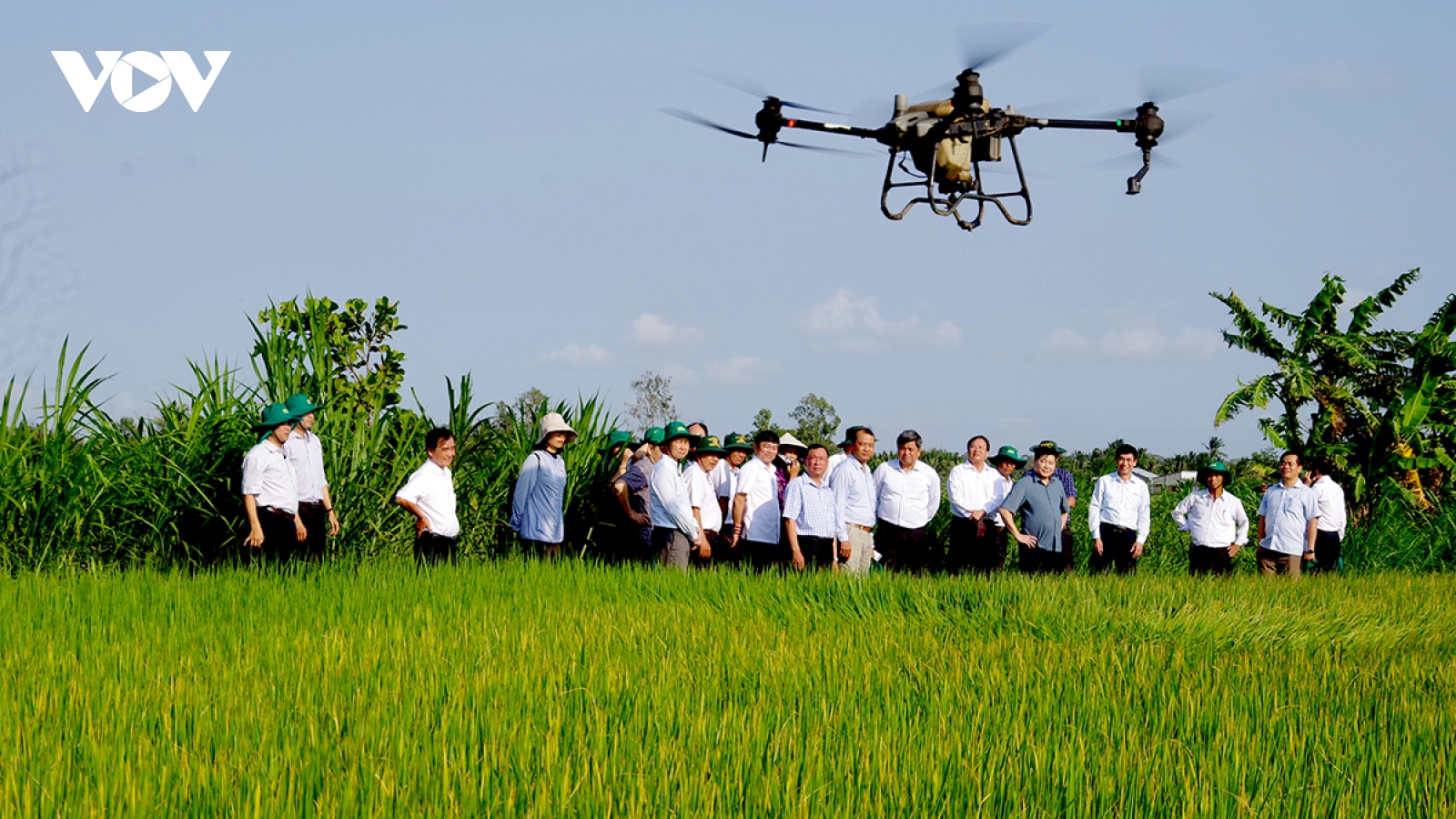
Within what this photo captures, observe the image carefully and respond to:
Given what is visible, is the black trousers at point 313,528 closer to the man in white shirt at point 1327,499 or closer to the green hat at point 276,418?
the green hat at point 276,418

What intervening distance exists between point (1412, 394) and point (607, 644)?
1598 centimetres

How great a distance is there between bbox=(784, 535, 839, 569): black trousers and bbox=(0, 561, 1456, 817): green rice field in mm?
1844

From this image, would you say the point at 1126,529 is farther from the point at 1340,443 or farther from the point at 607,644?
the point at 1340,443

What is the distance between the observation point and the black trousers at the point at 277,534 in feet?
28.7

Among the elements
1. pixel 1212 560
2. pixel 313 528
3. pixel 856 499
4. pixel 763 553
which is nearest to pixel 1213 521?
pixel 1212 560

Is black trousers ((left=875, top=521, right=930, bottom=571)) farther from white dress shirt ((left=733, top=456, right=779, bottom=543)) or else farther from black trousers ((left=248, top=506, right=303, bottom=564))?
black trousers ((left=248, top=506, right=303, bottom=564))

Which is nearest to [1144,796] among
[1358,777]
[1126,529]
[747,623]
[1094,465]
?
[1358,777]

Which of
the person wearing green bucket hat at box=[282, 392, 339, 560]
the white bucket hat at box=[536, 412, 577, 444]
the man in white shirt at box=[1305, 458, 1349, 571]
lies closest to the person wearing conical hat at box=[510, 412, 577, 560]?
the white bucket hat at box=[536, 412, 577, 444]

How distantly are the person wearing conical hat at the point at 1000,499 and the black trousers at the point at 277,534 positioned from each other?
599 centimetres

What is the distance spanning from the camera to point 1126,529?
11484mm

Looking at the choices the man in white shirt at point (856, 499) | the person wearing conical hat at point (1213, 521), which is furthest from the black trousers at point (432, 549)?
the person wearing conical hat at point (1213, 521)

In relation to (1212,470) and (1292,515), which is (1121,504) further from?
(1292,515)

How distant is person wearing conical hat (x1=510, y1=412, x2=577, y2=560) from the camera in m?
9.78

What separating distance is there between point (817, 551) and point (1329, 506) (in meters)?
5.32
